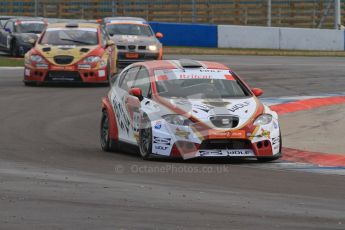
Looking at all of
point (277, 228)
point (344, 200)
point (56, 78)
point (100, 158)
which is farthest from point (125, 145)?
point (56, 78)

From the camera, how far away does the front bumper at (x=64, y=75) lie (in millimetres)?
23953

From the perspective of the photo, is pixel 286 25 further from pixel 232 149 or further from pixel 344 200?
pixel 344 200

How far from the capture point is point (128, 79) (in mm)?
14461

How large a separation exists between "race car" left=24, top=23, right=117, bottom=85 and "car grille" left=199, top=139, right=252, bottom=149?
38.3 ft

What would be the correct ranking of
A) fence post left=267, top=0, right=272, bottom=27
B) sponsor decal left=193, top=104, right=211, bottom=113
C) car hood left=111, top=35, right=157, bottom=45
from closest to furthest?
sponsor decal left=193, top=104, right=211, bottom=113 → car hood left=111, top=35, right=157, bottom=45 → fence post left=267, top=0, right=272, bottom=27

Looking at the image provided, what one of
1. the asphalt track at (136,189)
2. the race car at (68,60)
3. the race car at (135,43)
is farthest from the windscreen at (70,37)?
the asphalt track at (136,189)

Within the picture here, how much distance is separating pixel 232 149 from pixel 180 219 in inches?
175

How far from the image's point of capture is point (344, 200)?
9.50 metres

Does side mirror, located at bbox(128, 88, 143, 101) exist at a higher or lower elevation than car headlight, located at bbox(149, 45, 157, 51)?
higher

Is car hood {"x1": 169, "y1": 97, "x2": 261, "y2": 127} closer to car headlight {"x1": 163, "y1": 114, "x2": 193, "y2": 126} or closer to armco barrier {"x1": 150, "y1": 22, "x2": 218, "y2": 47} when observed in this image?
car headlight {"x1": 163, "y1": 114, "x2": 193, "y2": 126}

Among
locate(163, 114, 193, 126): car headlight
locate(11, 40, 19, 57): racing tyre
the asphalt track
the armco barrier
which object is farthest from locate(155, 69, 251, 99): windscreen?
the armco barrier

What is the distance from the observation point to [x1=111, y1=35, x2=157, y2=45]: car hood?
30.1m

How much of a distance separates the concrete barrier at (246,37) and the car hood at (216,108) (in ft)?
89.2

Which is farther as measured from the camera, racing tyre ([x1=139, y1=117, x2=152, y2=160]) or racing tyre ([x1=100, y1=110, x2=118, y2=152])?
racing tyre ([x1=100, y1=110, x2=118, y2=152])
